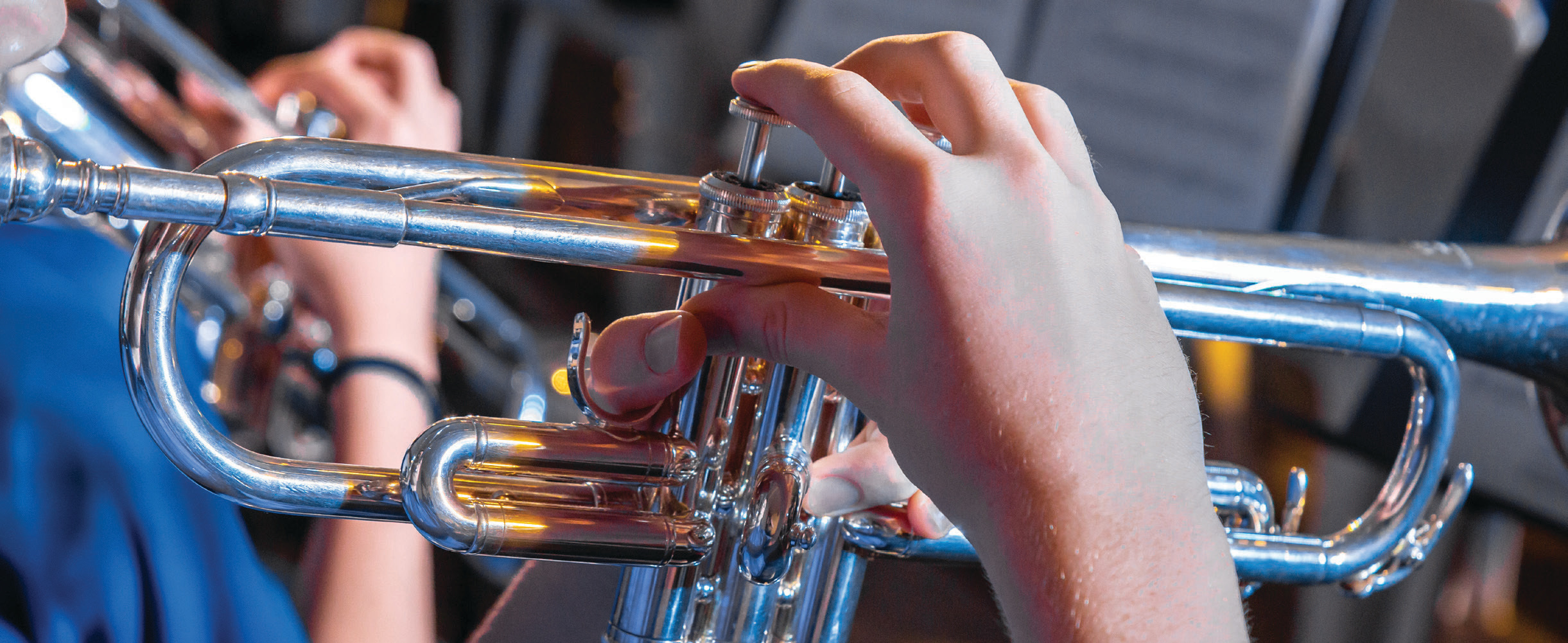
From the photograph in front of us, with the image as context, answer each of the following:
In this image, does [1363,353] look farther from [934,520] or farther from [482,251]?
[482,251]

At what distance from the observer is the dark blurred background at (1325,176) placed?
1.21 m

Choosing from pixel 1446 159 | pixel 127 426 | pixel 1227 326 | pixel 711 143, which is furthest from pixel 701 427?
pixel 711 143

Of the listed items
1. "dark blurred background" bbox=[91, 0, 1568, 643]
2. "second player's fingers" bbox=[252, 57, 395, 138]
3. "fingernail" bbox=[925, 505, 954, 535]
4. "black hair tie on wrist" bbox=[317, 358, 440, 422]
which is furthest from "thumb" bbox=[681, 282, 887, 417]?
"dark blurred background" bbox=[91, 0, 1568, 643]

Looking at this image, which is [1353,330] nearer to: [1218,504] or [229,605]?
[1218,504]

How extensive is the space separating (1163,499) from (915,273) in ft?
0.36

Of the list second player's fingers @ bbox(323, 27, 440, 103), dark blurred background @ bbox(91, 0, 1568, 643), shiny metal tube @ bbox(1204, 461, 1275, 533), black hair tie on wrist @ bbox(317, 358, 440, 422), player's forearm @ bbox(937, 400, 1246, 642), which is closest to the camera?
player's forearm @ bbox(937, 400, 1246, 642)

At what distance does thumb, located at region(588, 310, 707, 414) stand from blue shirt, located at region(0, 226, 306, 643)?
0.86 ft

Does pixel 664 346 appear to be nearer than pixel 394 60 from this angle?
Yes

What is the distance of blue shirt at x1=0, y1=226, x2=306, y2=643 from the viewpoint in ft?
1.75

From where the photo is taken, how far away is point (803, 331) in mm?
382

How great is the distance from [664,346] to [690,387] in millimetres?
61

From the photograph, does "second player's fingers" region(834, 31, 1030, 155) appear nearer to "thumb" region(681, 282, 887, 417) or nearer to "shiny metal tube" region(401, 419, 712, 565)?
"thumb" region(681, 282, 887, 417)

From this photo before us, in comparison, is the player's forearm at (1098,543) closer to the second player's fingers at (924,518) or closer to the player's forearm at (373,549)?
the second player's fingers at (924,518)

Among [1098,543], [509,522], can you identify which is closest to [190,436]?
[509,522]
